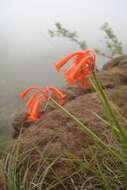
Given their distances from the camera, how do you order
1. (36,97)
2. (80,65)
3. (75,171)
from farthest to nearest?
(75,171), (36,97), (80,65)

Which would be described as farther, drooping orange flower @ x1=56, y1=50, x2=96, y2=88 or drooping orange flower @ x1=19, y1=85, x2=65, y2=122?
drooping orange flower @ x1=19, y1=85, x2=65, y2=122

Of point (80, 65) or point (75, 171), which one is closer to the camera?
point (80, 65)

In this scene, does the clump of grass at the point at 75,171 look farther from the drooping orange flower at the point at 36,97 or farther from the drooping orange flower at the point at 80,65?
the drooping orange flower at the point at 80,65

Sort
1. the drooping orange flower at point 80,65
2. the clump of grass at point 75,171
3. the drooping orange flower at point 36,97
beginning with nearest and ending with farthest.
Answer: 1. the drooping orange flower at point 80,65
2. the drooping orange flower at point 36,97
3. the clump of grass at point 75,171

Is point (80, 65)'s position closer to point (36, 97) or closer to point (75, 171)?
point (36, 97)

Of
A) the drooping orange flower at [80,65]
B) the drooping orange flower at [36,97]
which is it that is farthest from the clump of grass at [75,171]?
the drooping orange flower at [80,65]

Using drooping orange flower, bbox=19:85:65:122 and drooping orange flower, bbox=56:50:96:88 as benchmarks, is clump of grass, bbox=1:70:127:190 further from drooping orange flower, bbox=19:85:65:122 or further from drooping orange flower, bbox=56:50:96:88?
Answer: drooping orange flower, bbox=56:50:96:88

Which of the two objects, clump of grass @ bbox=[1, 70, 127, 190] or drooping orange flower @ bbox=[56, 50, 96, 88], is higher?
drooping orange flower @ bbox=[56, 50, 96, 88]

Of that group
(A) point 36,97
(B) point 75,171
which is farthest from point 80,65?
(B) point 75,171

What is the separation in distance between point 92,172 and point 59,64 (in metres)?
1.26

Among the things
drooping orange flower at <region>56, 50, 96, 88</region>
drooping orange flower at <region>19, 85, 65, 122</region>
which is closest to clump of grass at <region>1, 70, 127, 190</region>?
drooping orange flower at <region>19, 85, 65, 122</region>

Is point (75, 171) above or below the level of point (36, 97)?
below

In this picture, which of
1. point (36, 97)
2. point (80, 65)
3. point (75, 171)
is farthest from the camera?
point (75, 171)

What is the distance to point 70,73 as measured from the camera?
278 centimetres
